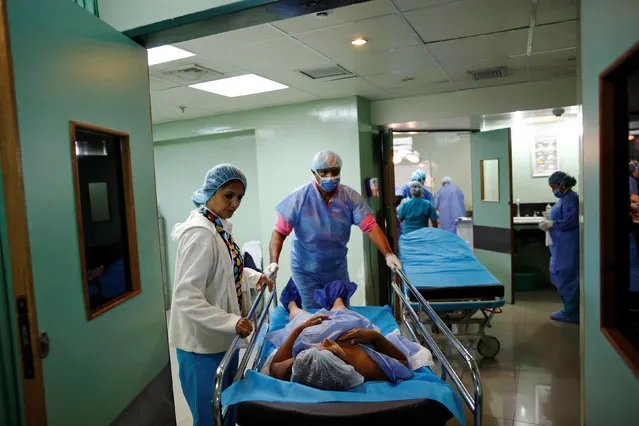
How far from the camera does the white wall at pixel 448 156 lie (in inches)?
345

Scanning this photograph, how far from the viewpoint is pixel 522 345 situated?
13.4ft

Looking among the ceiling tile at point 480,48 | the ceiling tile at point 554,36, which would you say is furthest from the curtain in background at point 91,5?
the ceiling tile at point 554,36

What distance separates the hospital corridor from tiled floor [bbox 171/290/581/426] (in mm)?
24

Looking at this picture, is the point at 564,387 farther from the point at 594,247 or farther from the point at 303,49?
the point at 303,49

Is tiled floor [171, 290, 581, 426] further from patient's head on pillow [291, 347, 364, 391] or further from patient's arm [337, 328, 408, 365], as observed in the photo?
patient's head on pillow [291, 347, 364, 391]

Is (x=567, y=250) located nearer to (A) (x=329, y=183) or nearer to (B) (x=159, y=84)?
(A) (x=329, y=183)

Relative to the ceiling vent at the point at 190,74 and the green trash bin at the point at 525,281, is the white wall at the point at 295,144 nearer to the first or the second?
the ceiling vent at the point at 190,74

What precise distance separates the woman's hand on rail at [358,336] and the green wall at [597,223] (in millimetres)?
925

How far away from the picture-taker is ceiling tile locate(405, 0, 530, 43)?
2346 millimetres

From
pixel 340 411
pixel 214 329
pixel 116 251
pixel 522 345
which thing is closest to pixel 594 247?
pixel 340 411

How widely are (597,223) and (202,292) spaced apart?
5.62ft

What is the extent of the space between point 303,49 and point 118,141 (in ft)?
5.40

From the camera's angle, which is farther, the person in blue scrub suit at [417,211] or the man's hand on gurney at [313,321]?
the person in blue scrub suit at [417,211]

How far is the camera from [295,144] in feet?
15.5
